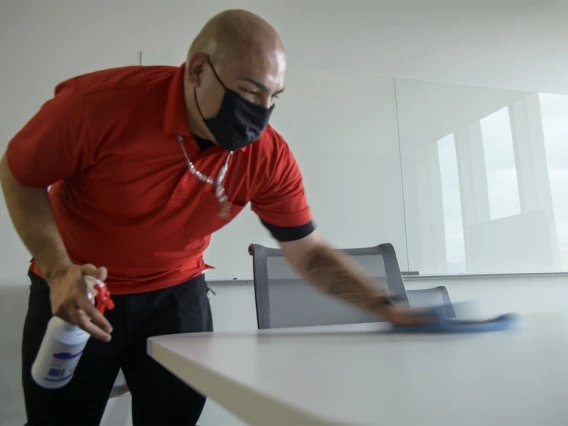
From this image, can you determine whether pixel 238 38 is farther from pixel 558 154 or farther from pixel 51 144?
pixel 558 154

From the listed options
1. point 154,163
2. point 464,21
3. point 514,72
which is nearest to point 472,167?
point 514,72

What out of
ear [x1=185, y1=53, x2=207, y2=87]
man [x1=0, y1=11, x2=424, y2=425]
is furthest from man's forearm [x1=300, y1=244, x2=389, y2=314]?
ear [x1=185, y1=53, x2=207, y2=87]

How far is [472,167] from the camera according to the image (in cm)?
285

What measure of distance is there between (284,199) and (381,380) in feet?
2.54

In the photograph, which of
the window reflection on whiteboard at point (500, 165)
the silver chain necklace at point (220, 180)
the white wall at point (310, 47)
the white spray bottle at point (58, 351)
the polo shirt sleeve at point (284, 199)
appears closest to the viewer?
the white spray bottle at point (58, 351)

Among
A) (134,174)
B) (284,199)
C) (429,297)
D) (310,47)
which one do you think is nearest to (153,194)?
(134,174)

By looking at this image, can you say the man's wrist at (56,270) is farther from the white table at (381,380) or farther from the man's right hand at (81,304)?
the white table at (381,380)

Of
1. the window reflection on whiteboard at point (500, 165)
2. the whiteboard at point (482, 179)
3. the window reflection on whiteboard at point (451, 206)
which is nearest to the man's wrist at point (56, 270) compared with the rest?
the whiteboard at point (482, 179)

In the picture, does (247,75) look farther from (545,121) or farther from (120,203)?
(545,121)

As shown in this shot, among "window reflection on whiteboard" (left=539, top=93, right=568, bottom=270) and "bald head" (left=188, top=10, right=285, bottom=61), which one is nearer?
"bald head" (left=188, top=10, right=285, bottom=61)

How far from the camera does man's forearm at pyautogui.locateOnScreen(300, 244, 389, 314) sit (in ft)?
3.14

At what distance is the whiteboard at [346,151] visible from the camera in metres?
2.54

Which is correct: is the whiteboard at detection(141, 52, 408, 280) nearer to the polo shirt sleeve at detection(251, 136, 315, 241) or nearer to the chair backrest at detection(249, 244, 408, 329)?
the chair backrest at detection(249, 244, 408, 329)

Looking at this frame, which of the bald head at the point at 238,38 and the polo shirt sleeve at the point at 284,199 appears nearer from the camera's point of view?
the bald head at the point at 238,38
